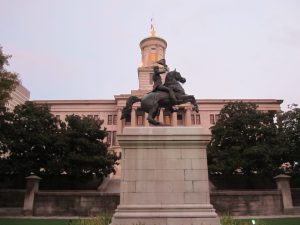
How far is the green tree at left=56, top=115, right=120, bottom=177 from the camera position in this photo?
31.1 m

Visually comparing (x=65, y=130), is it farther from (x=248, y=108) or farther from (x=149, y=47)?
(x=149, y=47)

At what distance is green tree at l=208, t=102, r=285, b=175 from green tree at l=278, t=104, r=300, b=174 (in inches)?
30.9

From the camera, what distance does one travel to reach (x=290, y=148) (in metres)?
32.1

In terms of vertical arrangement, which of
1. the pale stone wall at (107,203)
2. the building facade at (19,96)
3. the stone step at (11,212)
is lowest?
the stone step at (11,212)

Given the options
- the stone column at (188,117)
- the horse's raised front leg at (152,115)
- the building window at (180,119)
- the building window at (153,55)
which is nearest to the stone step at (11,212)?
the horse's raised front leg at (152,115)

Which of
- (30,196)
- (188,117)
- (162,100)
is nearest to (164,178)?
(162,100)

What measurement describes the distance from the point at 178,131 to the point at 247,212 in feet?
48.7

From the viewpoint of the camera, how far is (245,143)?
33.2 metres

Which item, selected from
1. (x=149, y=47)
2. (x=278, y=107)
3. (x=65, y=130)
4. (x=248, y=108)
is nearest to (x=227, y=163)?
(x=248, y=108)

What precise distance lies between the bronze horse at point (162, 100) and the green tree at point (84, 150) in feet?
62.0

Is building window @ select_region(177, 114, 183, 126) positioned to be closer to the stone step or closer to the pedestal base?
the stone step

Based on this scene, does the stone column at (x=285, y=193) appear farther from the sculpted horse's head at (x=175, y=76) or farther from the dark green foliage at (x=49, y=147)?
the dark green foliage at (x=49, y=147)

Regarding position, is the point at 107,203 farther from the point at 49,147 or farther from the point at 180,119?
the point at 180,119

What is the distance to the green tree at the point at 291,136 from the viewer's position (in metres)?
31.7
